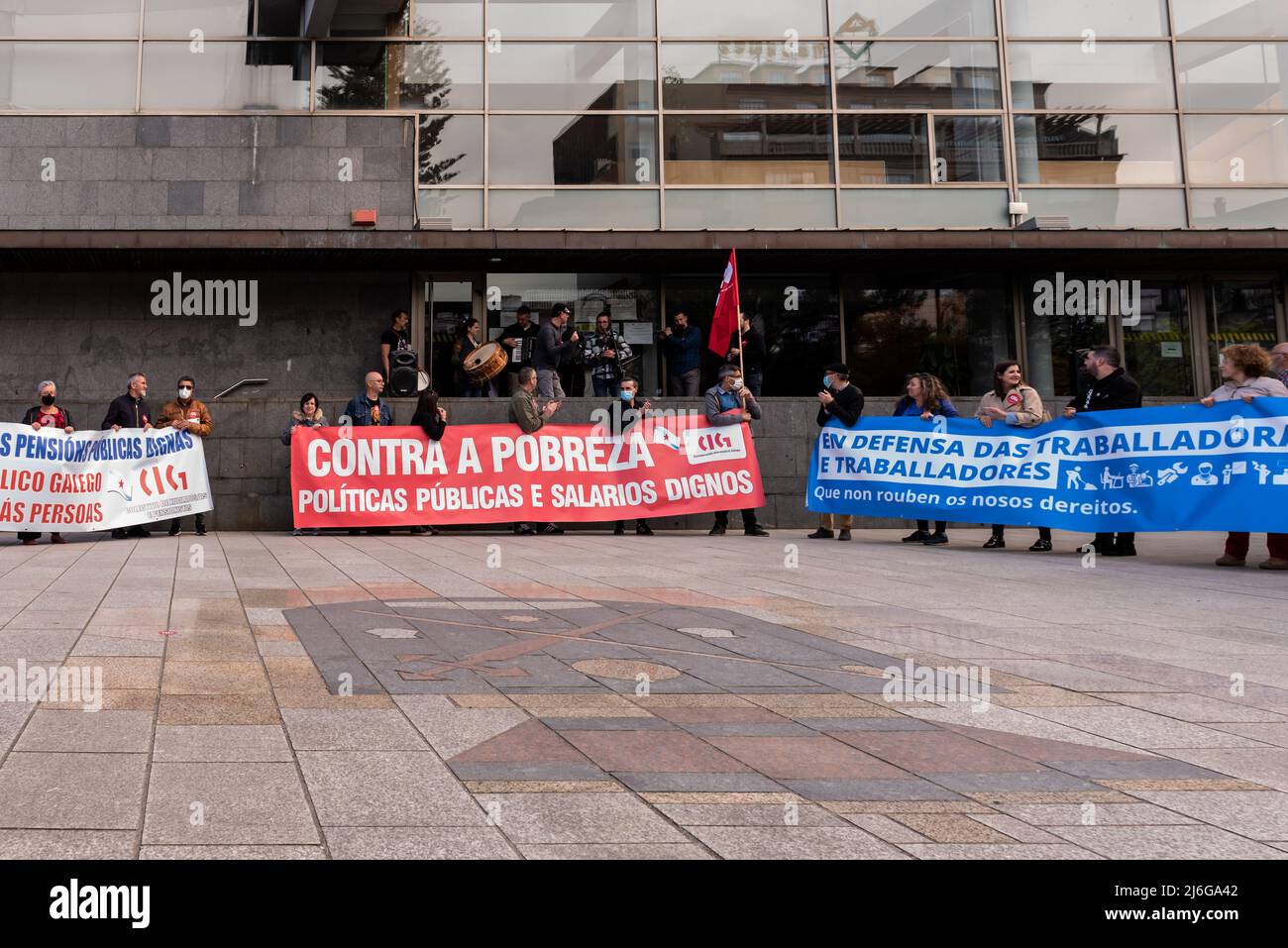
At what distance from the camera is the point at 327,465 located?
50.6 ft

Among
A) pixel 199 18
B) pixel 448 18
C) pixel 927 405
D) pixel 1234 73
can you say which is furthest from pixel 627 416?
pixel 1234 73

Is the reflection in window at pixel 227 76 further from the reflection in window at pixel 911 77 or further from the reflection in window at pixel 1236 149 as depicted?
the reflection in window at pixel 1236 149

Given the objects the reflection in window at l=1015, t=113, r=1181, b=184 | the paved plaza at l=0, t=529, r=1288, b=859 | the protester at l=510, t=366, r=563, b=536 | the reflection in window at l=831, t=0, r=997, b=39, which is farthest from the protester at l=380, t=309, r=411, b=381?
the reflection in window at l=1015, t=113, r=1181, b=184

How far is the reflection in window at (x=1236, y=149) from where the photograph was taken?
64.7 feet

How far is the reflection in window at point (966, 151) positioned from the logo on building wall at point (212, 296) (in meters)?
12.2

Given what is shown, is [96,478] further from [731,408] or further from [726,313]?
[726,313]

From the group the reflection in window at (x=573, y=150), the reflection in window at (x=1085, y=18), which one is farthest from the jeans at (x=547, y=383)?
the reflection in window at (x=1085, y=18)

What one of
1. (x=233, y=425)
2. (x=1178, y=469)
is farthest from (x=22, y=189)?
(x=1178, y=469)

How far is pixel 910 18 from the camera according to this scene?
786 inches

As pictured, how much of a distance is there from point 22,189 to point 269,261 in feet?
14.0

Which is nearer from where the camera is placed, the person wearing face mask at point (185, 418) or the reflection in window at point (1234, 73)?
the person wearing face mask at point (185, 418)

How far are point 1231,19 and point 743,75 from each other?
9.00m
